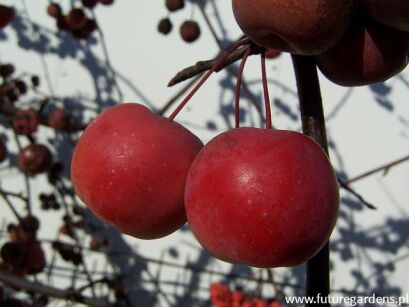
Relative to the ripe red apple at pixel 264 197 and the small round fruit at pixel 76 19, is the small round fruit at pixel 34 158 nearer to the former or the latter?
the small round fruit at pixel 76 19

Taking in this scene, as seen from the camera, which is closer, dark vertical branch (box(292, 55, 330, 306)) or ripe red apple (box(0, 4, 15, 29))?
dark vertical branch (box(292, 55, 330, 306))

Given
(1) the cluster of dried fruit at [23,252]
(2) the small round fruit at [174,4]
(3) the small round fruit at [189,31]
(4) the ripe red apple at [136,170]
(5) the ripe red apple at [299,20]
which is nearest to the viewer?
(5) the ripe red apple at [299,20]

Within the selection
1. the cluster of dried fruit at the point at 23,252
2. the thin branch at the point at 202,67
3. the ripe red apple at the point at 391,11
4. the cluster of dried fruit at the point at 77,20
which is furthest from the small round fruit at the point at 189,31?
the ripe red apple at the point at 391,11

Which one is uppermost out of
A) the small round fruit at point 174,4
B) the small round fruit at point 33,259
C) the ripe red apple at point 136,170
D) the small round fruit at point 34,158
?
the small round fruit at point 174,4

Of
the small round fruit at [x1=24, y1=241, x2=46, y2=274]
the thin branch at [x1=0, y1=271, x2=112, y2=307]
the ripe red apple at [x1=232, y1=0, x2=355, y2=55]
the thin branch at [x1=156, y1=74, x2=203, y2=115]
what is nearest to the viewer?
the ripe red apple at [x1=232, y1=0, x2=355, y2=55]

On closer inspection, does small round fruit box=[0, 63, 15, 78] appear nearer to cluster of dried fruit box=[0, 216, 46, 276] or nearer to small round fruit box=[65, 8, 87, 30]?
small round fruit box=[65, 8, 87, 30]

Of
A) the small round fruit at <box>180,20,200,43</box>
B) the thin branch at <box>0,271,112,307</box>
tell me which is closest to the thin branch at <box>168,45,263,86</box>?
the thin branch at <box>0,271,112,307</box>

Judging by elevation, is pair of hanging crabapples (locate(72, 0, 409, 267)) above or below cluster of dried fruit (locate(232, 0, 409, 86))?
below

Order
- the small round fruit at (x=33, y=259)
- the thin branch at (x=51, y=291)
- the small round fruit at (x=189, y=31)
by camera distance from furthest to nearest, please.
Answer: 1. the small round fruit at (x=189, y=31)
2. the small round fruit at (x=33, y=259)
3. the thin branch at (x=51, y=291)

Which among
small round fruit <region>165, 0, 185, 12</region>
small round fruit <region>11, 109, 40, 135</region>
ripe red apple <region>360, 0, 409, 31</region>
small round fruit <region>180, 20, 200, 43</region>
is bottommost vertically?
small round fruit <region>11, 109, 40, 135</region>
